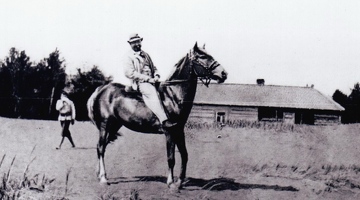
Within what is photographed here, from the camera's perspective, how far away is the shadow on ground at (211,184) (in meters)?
5.54

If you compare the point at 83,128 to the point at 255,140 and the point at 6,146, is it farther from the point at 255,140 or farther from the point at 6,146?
the point at 255,140

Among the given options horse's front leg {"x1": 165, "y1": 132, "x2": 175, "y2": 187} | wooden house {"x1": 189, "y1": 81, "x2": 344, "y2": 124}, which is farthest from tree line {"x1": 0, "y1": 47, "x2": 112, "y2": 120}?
wooden house {"x1": 189, "y1": 81, "x2": 344, "y2": 124}

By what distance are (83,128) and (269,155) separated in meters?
2.36

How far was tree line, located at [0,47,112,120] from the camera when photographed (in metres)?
5.88

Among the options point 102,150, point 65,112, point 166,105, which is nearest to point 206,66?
point 166,105

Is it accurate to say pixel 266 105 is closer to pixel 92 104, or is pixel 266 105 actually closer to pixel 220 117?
pixel 220 117

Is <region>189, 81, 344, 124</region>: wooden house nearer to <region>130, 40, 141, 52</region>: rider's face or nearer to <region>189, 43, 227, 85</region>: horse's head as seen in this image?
<region>189, 43, 227, 85</region>: horse's head

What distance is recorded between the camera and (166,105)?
5.33 metres

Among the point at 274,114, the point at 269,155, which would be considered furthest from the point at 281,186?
the point at 274,114

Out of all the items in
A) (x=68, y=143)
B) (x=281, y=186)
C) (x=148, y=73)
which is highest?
(x=148, y=73)

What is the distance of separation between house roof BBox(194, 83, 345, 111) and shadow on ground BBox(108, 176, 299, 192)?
98cm

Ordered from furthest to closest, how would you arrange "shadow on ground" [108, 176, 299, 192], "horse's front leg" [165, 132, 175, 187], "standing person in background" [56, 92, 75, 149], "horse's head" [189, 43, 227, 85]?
"standing person in background" [56, 92, 75, 149], "shadow on ground" [108, 176, 299, 192], "horse's front leg" [165, 132, 175, 187], "horse's head" [189, 43, 227, 85]

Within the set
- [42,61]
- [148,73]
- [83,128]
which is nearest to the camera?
[148,73]

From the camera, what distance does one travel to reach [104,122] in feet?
18.3
